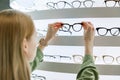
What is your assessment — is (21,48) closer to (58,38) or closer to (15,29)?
(15,29)

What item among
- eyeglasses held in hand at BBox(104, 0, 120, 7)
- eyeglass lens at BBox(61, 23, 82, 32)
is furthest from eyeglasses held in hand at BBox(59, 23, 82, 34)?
eyeglasses held in hand at BBox(104, 0, 120, 7)

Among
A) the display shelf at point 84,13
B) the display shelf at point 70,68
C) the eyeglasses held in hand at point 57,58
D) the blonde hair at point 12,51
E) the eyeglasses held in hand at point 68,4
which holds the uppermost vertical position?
the eyeglasses held in hand at point 68,4

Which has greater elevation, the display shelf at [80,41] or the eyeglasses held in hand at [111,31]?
the eyeglasses held in hand at [111,31]

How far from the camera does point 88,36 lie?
952mm

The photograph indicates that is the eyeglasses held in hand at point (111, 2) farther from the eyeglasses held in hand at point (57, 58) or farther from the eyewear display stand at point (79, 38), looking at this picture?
the eyeglasses held in hand at point (57, 58)

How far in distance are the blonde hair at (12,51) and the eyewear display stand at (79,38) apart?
15cm

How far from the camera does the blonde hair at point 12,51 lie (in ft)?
2.87

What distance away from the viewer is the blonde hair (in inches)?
34.4

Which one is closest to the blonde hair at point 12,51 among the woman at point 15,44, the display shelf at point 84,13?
the woman at point 15,44

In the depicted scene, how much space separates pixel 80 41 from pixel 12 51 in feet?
0.72

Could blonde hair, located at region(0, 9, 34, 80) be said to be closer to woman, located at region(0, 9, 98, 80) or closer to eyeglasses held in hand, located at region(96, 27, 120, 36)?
woman, located at region(0, 9, 98, 80)

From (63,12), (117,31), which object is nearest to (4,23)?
(63,12)

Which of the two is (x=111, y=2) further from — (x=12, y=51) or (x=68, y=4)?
(x=12, y=51)

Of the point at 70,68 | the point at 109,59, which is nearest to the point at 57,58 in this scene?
A: the point at 70,68
